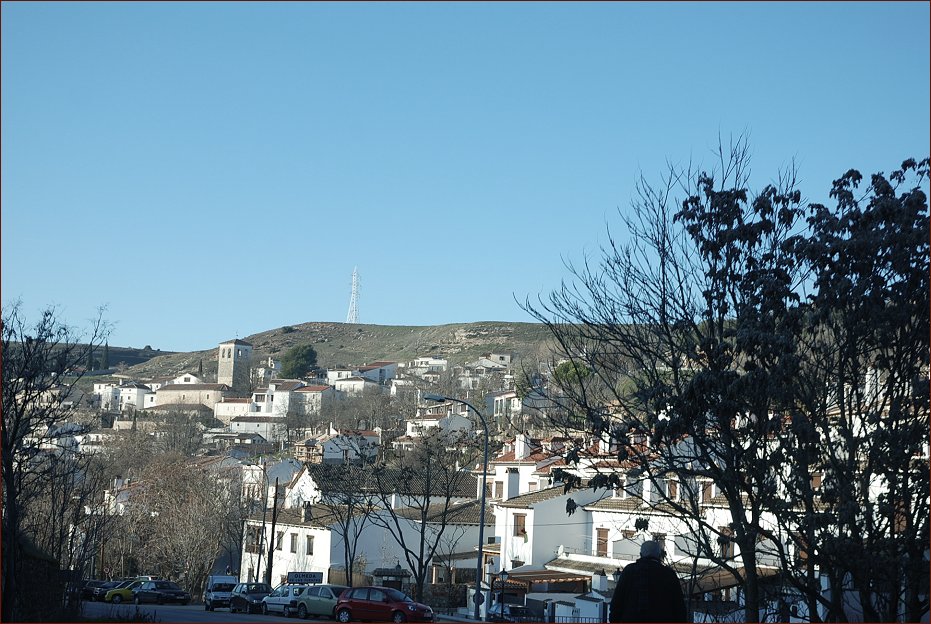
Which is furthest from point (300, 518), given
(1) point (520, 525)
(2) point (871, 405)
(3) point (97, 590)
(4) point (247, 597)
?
(2) point (871, 405)

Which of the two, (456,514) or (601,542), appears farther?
(456,514)

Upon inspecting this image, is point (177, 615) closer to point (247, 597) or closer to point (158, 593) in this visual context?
point (247, 597)

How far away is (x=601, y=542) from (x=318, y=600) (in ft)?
55.6


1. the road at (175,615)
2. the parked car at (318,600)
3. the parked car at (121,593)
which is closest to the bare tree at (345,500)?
the parked car at (121,593)

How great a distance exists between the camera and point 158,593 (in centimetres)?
4719

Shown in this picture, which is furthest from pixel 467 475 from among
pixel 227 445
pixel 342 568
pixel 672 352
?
pixel 227 445

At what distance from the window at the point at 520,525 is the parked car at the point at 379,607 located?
1973 cm

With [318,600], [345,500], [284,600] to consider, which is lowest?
[284,600]

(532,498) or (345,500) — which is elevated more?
(532,498)

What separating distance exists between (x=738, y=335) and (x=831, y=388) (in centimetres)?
288

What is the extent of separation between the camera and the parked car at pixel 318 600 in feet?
118

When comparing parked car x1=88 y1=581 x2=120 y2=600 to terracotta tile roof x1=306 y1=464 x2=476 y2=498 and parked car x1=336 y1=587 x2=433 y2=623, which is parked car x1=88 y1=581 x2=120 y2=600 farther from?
parked car x1=336 y1=587 x2=433 y2=623

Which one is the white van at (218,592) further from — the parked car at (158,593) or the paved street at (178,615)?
the parked car at (158,593)

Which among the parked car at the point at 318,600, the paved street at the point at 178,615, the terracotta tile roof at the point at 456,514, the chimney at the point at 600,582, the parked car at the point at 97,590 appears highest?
the terracotta tile roof at the point at 456,514
